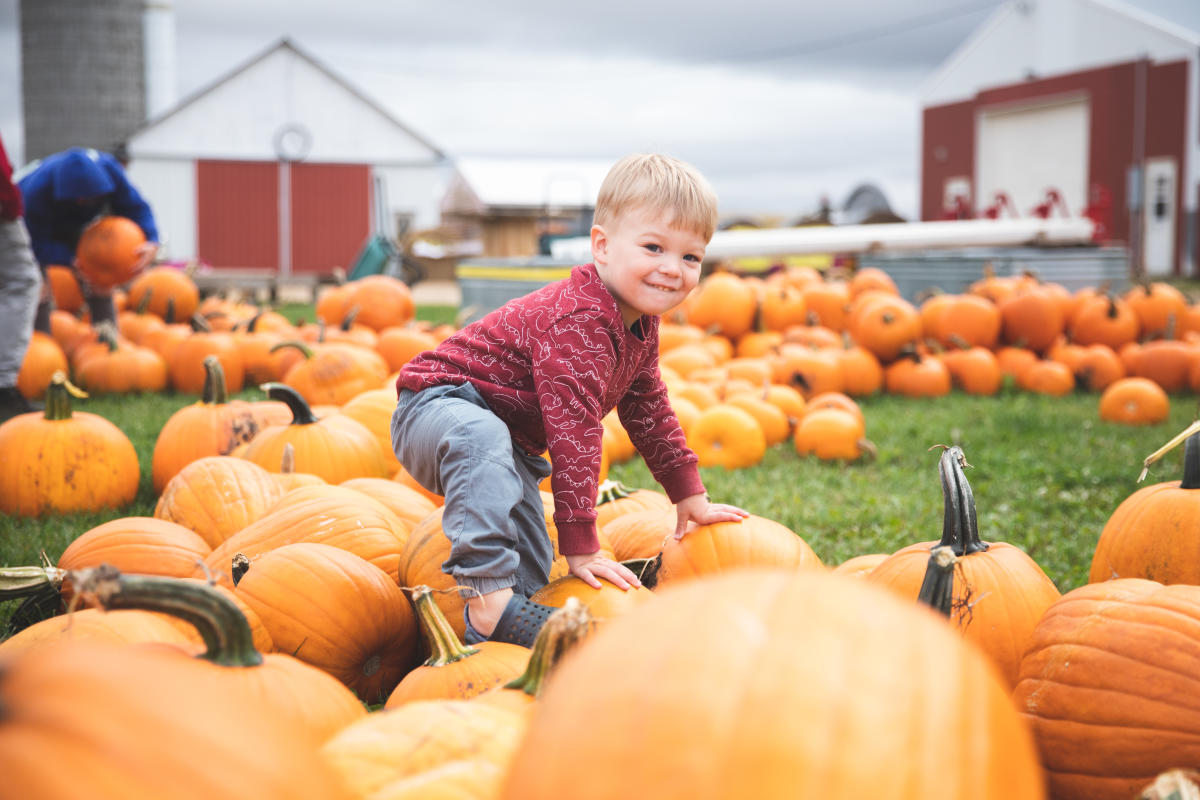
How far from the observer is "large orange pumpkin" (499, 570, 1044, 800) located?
89 cm

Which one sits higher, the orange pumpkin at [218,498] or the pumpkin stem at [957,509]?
the pumpkin stem at [957,509]

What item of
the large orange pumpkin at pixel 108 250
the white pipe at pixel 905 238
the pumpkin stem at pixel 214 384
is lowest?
the pumpkin stem at pixel 214 384

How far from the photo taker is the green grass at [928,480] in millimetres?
3369

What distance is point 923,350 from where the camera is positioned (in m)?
7.15

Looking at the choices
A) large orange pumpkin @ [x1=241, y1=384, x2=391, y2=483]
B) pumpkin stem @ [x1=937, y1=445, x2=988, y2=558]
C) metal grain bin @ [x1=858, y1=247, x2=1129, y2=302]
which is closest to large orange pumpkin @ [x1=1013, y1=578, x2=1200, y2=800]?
pumpkin stem @ [x1=937, y1=445, x2=988, y2=558]

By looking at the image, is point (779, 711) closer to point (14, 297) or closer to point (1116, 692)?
point (1116, 692)

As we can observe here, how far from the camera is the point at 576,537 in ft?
7.39

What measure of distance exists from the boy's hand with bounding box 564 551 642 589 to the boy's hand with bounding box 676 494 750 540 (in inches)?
12.0

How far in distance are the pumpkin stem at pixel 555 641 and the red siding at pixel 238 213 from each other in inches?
1000

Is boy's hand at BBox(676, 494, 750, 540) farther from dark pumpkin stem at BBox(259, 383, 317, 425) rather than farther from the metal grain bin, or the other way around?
the metal grain bin

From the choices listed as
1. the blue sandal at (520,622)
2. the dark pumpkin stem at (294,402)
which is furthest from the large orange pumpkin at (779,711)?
the dark pumpkin stem at (294,402)

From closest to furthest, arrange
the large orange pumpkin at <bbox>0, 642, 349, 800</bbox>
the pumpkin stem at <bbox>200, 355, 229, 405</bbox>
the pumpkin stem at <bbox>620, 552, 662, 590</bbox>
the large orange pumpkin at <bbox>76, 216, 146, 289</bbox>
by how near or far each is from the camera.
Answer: the large orange pumpkin at <bbox>0, 642, 349, 800</bbox> < the pumpkin stem at <bbox>620, 552, 662, 590</bbox> < the pumpkin stem at <bbox>200, 355, 229, 405</bbox> < the large orange pumpkin at <bbox>76, 216, 146, 289</bbox>

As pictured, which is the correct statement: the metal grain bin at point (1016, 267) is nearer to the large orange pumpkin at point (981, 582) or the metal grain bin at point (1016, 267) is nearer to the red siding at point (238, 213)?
the large orange pumpkin at point (981, 582)

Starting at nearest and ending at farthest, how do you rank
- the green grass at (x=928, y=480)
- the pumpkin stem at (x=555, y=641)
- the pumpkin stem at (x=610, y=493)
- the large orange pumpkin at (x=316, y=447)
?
the pumpkin stem at (x=555, y=641) → the pumpkin stem at (x=610, y=493) → the green grass at (x=928, y=480) → the large orange pumpkin at (x=316, y=447)
